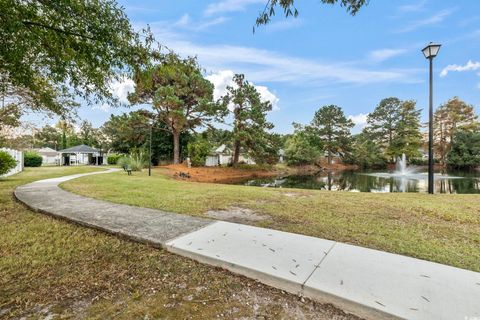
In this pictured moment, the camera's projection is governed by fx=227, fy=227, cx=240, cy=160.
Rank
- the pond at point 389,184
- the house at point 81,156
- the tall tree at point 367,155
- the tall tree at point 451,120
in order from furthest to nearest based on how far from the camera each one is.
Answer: the tall tree at point 367,155 < the tall tree at point 451,120 < the house at point 81,156 < the pond at point 389,184

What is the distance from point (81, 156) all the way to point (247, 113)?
2653 cm

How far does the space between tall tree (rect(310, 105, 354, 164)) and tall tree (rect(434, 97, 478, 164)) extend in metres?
12.3

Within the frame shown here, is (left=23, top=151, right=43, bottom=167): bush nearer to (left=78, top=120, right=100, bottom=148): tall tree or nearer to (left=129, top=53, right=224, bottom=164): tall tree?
(left=129, top=53, right=224, bottom=164): tall tree

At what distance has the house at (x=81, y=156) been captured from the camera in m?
28.0

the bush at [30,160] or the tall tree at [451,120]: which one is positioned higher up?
the tall tree at [451,120]

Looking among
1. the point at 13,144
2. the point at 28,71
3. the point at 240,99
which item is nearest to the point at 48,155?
the point at 13,144

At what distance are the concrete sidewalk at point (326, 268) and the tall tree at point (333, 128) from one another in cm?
3347

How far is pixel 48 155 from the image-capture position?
1487 inches

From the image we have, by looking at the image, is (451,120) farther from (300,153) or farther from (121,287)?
(121,287)

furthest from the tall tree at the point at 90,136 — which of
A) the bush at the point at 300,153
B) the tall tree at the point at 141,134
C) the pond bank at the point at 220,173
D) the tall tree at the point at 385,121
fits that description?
the tall tree at the point at 385,121

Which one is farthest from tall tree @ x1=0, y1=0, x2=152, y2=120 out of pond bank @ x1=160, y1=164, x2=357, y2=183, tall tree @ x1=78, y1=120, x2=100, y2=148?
tall tree @ x1=78, y1=120, x2=100, y2=148

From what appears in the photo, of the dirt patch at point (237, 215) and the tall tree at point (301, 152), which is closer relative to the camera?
the dirt patch at point (237, 215)

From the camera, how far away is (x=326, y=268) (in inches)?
88.1

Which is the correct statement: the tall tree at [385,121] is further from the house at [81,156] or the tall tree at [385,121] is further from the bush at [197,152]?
the house at [81,156]
